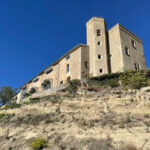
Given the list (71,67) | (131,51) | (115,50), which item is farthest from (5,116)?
(131,51)

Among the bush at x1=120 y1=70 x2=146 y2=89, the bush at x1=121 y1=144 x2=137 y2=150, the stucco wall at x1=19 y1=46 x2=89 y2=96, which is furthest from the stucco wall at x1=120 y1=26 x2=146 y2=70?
the bush at x1=121 y1=144 x2=137 y2=150

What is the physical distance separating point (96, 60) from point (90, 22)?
917 cm

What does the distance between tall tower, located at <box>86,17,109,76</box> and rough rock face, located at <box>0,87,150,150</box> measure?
923cm

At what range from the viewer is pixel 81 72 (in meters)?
27.6

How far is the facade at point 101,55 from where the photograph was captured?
27.8m

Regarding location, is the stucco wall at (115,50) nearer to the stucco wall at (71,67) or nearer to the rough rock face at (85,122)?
the stucco wall at (71,67)

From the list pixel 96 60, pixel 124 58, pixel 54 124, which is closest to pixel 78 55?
pixel 96 60

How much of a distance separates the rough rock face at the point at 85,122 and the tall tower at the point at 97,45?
9.23m

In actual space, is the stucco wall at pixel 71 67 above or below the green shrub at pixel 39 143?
above

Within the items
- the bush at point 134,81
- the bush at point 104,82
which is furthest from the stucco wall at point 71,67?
the bush at point 134,81

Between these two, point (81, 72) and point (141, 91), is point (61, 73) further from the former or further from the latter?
point (141, 91)

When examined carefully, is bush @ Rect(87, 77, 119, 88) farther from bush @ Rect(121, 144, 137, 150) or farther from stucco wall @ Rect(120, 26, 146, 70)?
bush @ Rect(121, 144, 137, 150)

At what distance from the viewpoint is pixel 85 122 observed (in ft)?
45.1

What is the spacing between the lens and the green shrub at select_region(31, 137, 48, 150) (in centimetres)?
1144
